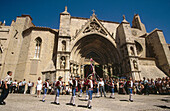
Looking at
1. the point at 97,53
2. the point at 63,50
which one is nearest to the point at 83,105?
the point at 63,50

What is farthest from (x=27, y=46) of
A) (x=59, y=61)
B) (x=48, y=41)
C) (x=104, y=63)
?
(x=104, y=63)

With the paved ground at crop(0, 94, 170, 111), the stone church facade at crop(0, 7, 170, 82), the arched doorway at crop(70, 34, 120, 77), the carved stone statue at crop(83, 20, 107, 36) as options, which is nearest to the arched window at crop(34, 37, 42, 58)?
the stone church facade at crop(0, 7, 170, 82)

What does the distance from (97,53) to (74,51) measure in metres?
4.24

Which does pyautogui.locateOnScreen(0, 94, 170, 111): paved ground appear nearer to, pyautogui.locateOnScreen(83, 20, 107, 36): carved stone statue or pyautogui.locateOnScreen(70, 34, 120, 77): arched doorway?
pyautogui.locateOnScreen(70, 34, 120, 77): arched doorway

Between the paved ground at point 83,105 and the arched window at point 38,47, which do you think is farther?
the arched window at point 38,47

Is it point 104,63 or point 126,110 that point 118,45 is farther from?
point 126,110

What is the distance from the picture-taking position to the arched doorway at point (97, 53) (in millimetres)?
14156

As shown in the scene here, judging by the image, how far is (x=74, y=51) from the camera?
44.7 ft

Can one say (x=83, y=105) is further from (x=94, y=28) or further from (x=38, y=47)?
(x=94, y=28)

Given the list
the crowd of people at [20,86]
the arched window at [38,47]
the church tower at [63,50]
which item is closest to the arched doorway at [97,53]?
the church tower at [63,50]

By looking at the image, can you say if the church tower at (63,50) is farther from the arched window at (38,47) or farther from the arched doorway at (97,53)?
the arched window at (38,47)

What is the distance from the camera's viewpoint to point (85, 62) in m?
15.1

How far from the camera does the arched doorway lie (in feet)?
46.4

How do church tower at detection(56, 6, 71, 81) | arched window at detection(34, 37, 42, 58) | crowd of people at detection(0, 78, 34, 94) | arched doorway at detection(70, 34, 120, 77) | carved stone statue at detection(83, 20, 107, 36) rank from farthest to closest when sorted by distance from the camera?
carved stone statue at detection(83, 20, 107, 36) → arched doorway at detection(70, 34, 120, 77) → arched window at detection(34, 37, 42, 58) → church tower at detection(56, 6, 71, 81) → crowd of people at detection(0, 78, 34, 94)
